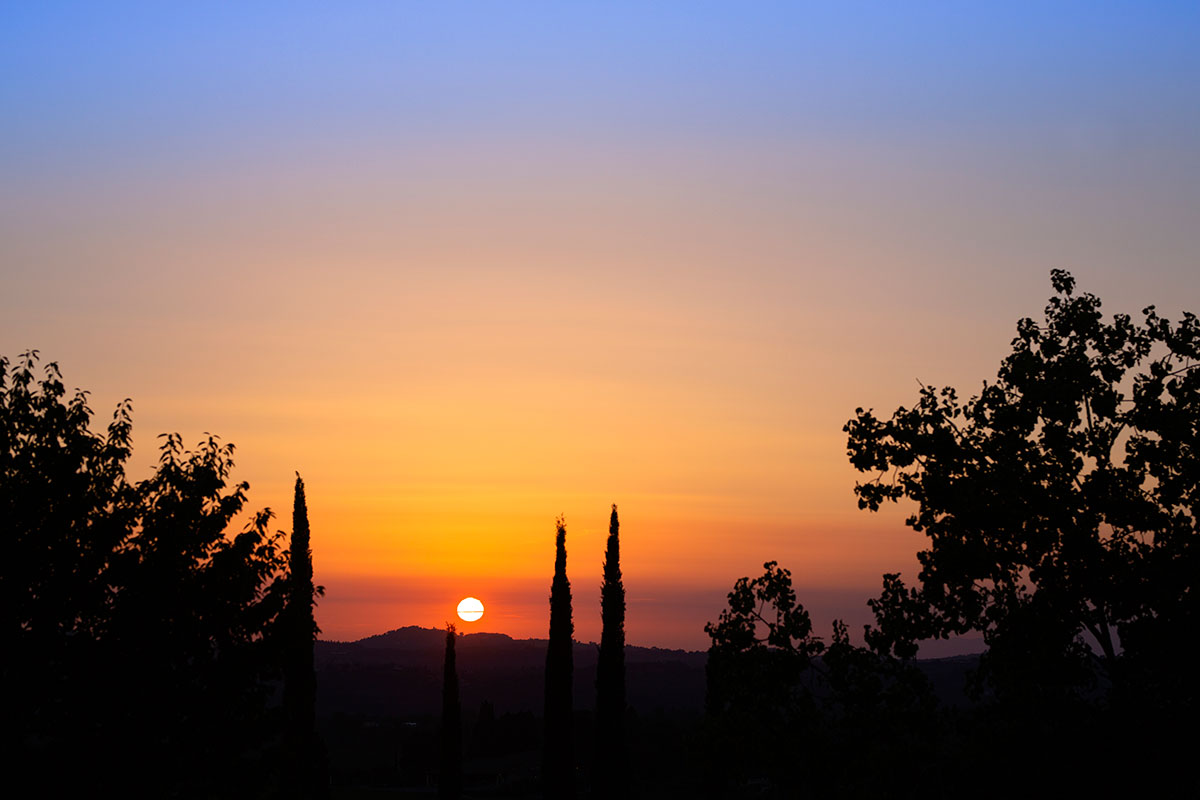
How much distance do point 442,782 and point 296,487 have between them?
2185 cm

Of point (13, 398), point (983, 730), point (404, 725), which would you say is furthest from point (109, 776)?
point (404, 725)

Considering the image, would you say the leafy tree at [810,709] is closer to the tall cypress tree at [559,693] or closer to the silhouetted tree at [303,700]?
the silhouetted tree at [303,700]

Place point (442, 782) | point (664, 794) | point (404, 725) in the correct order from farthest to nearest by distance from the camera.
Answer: point (404, 725) < point (664, 794) < point (442, 782)

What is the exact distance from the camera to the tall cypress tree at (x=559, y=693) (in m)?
64.3

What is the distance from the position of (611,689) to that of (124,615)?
39.5 metres

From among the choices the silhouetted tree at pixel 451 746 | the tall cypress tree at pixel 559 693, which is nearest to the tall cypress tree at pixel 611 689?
the tall cypress tree at pixel 559 693

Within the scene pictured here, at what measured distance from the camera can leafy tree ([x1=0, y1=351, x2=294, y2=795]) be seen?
29500 millimetres

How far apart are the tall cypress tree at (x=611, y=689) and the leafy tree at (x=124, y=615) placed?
31974 mm

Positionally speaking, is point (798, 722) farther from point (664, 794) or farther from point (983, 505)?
point (664, 794)

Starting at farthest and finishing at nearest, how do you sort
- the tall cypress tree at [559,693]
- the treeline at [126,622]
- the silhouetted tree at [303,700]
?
the tall cypress tree at [559,693] → the silhouetted tree at [303,700] → the treeline at [126,622]

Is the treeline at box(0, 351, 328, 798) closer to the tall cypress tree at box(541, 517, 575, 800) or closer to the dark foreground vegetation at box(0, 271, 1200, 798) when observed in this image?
the dark foreground vegetation at box(0, 271, 1200, 798)

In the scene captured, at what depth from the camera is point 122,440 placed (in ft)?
107

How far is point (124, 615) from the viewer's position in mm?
30594

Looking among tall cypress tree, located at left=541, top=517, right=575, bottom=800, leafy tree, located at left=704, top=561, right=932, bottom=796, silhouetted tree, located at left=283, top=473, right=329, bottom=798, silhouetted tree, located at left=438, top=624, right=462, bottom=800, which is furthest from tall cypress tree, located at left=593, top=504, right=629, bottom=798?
leafy tree, located at left=704, top=561, right=932, bottom=796
